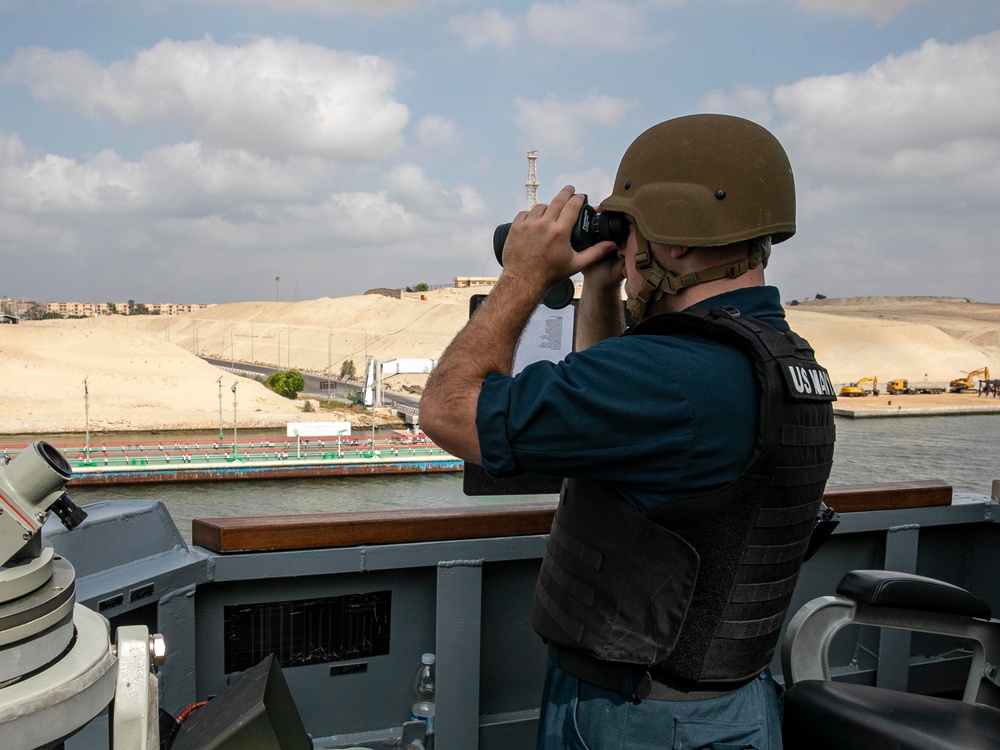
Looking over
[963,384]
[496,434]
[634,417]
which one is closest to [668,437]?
[634,417]

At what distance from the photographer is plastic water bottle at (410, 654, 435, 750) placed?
2.48 meters

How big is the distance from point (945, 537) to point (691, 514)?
8.11 feet

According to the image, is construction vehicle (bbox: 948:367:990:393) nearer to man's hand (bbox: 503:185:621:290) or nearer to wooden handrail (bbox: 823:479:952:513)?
wooden handrail (bbox: 823:479:952:513)

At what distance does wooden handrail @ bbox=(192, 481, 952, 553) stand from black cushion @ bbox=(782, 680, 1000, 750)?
3.13ft

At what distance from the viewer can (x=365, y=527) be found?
2.37 metres

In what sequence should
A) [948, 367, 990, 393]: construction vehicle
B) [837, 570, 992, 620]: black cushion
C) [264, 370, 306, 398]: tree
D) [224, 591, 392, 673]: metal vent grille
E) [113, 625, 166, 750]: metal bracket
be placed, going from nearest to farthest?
[113, 625, 166, 750]: metal bracket → [837, 570, 992, 620]: black cushion → [224, 591, 392, 673]: metal vent grille → [264, 370, 306, 398]: tree → [948, 367, 990, 393]: construction vehicle

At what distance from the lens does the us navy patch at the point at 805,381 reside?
1274mm

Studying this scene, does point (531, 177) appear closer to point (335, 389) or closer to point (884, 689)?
point (335, 389)

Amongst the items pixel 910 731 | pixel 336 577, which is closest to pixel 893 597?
pixel 910 731

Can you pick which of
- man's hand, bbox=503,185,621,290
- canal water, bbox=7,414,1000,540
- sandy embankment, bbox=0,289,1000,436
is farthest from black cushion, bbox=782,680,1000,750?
sandy embankment, bbox=0,289,1000,436

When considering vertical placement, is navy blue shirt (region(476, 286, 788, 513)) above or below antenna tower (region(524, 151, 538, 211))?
below

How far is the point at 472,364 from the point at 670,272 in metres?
0.37

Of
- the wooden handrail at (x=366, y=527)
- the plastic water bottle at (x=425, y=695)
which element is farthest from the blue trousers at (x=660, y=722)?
the plastic water bottle at (x=425, y=695)

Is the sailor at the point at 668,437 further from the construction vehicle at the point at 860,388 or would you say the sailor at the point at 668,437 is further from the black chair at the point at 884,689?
the construction vehicle at the point at 860,388
